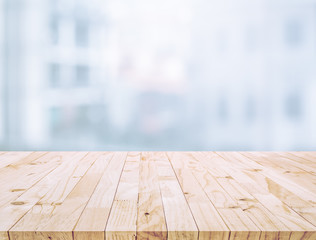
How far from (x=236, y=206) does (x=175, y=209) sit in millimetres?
201

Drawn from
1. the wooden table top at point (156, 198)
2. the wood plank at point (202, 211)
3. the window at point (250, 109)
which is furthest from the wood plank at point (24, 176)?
the window at point (250, 109)

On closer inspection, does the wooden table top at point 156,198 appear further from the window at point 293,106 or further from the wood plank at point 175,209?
the window at point 293,106

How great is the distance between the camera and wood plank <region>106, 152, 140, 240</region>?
87 centimetres

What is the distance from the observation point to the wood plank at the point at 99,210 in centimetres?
87

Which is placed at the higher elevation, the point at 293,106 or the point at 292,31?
the point at 292,31

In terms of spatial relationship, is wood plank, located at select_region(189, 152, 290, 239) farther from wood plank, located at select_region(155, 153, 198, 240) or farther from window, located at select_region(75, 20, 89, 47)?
window, located at select_region(75, 20, 89, 47)

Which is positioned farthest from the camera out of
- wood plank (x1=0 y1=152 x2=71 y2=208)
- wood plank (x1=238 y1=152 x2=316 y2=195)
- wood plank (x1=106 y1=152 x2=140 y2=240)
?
wood plank (x1=238 y1=152 x2=316 y2=195)

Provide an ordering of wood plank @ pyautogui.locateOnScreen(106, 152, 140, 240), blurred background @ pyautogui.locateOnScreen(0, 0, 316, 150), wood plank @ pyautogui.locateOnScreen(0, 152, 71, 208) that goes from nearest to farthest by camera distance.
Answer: wood plank @ pyautogui.locateOnScreen(106, 152, 140, 240) → wood plank @ pyautogui.locateOnScreen(0, 152, 71, 208) → blurred background @ pyautogui.locateOnScreen(0, 0, 316, 150)

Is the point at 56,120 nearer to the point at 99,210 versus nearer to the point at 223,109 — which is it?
the point at 223,109

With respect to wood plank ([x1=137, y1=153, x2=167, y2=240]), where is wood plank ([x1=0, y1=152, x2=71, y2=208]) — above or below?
below

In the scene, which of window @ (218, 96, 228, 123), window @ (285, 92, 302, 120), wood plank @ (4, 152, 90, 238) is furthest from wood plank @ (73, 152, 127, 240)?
window @ (285, 92, 302, 120)

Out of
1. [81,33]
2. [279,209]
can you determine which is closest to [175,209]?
[279,209]

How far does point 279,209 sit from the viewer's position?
3.50 ft

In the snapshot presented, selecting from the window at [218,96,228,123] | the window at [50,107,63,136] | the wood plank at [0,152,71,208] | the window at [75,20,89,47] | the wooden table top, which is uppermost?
the window at [75,20,89,47]
